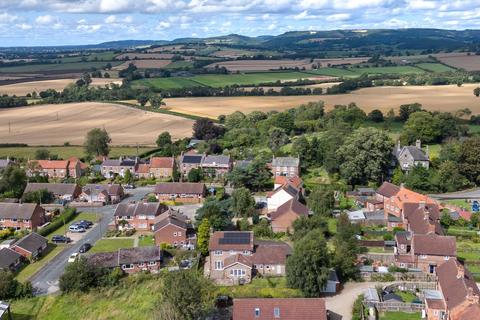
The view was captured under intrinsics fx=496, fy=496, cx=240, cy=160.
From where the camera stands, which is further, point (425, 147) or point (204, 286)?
point (425, 147)

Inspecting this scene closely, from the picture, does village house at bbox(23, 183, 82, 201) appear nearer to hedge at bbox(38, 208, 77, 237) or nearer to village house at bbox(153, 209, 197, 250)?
hedge at bbox(38, 208, 77, 237)

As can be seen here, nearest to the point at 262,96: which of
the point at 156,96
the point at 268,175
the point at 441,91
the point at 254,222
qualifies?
the point at 156,96

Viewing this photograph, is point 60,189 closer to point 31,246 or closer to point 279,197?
point 31,246

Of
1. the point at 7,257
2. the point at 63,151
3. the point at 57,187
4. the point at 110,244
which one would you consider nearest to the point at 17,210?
the point at 57,187

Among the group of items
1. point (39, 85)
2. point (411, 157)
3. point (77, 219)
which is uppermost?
point (39, 85)

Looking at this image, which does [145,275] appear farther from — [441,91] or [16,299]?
[441,91]

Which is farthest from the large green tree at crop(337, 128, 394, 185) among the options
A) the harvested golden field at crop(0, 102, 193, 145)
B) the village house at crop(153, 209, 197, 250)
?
the harvested golden field at crop(0, 102, 193, 145)
